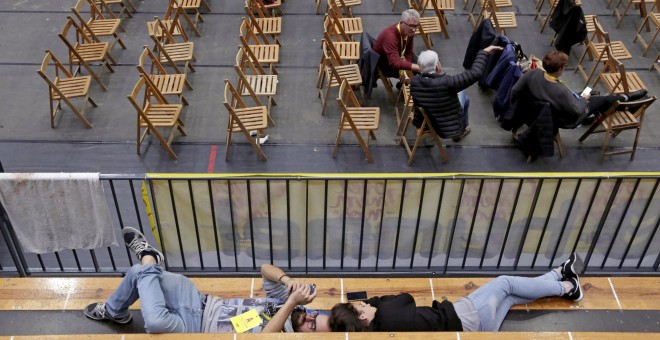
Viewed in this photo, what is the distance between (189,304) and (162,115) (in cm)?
316

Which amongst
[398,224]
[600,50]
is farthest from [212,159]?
[600,50]

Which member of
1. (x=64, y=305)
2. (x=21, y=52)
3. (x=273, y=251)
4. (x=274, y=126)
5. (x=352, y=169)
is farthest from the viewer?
(x=21, y=52)

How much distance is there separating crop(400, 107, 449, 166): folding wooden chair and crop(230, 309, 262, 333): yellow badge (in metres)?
3.17

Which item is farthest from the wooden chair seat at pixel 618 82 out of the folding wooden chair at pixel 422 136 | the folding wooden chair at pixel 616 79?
the folding wooden chair at pixel 422 136

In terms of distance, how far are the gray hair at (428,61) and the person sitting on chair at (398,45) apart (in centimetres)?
77

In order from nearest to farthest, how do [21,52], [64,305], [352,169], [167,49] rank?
[64,305], [352,169], [167,49], [21,52]

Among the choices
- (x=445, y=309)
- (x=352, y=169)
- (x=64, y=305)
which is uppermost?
(x=445, y=309)

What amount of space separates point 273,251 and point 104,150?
3121 mm

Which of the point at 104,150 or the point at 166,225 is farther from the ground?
the point at 166,225

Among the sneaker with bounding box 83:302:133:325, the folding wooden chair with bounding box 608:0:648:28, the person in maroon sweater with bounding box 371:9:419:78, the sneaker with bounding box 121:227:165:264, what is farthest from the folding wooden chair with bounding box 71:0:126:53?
the folding wooden chair with bounding box 608:0:648:28

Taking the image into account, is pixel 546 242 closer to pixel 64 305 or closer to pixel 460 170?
pixel 460 170

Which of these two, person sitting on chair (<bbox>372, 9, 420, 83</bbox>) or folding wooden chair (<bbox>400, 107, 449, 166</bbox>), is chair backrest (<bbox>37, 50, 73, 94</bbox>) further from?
folding wooden chair (<bbox>400, 107, 449, 166</bbox>)

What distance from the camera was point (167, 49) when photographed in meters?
8.05

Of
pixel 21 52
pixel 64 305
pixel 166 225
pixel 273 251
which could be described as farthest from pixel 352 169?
pixel 21 52
